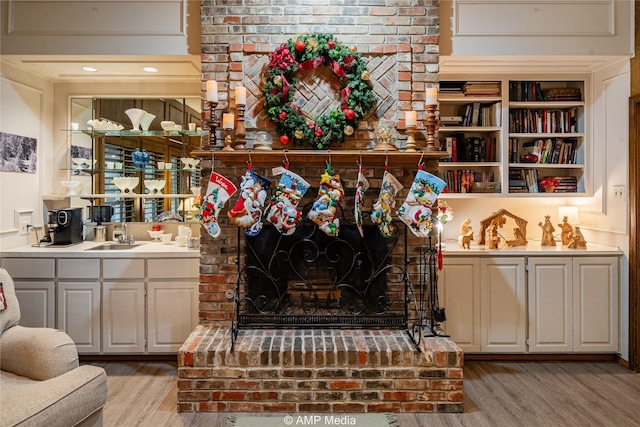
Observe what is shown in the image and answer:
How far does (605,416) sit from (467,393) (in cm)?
73

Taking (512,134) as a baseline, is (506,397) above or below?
below

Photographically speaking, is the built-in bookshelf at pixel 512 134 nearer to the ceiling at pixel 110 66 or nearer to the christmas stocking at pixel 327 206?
the christmas stocking at pixel 327 206

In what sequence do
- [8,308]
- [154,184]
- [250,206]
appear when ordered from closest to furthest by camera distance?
1. [8,308]
2. [250,206]
3. [154,184]

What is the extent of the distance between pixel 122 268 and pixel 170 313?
478 millimetres

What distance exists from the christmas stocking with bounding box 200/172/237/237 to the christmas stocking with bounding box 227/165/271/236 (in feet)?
0.27

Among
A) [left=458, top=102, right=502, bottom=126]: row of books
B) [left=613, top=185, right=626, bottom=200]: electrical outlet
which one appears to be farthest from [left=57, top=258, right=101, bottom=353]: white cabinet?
[left=613, top=185, right=626, bottom=200]: electrical outlet

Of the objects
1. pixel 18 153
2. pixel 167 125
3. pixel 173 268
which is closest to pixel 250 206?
pixel 173 268

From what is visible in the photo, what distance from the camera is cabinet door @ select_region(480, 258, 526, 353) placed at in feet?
10.3

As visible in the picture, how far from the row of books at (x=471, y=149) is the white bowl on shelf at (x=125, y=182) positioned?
2631mm

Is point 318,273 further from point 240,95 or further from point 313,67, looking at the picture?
point 313,67

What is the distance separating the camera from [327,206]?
8.45ft

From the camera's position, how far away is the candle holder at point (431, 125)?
273 centimetres

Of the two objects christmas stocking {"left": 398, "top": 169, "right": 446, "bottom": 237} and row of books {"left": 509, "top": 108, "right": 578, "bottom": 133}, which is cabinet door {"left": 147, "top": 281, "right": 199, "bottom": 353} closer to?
christmas stocking {"left": 398, "top": 169, "right": 446, "bottom": 237}

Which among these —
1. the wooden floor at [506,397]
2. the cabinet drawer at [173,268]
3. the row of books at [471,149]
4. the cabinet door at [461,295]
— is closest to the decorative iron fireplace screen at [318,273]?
the cabinet door at [461,295]
